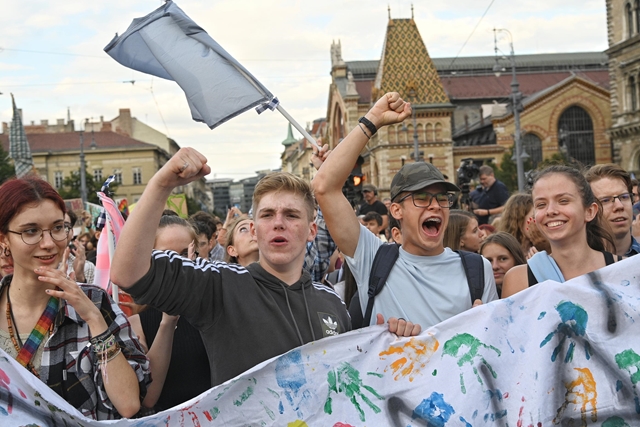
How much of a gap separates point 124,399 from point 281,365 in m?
0.60

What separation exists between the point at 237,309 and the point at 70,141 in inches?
3419

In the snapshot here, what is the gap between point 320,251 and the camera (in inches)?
193

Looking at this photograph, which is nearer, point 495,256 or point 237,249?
point 237,249

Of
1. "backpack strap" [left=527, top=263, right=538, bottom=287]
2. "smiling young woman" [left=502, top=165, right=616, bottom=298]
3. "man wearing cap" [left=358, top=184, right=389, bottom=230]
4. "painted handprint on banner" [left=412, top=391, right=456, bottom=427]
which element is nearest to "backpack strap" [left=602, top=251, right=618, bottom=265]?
"smiling young woman" [left=502, top=165, right=616, bottom=298]

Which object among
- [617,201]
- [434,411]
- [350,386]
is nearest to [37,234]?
[350,386]

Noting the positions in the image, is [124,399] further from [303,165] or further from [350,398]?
[303,165]

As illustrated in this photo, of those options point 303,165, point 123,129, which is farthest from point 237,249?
point 303,165

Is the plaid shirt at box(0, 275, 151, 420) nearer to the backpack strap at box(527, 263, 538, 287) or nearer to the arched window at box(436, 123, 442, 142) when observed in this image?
the backpack strap at box(527, 263, 538, 287)

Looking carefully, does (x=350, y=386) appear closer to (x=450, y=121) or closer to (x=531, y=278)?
(x=531, y=278)

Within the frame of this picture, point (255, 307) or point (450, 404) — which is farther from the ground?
point (255, 307)

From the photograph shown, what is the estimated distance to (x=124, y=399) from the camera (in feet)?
9.38

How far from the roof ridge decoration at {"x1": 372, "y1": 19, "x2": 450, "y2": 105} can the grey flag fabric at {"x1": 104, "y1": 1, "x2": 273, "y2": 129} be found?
57656 millimetres

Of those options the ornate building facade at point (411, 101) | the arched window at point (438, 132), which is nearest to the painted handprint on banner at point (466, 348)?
the ornate building facade at point (411, 101)

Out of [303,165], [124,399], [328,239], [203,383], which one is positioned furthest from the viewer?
[303,165]
